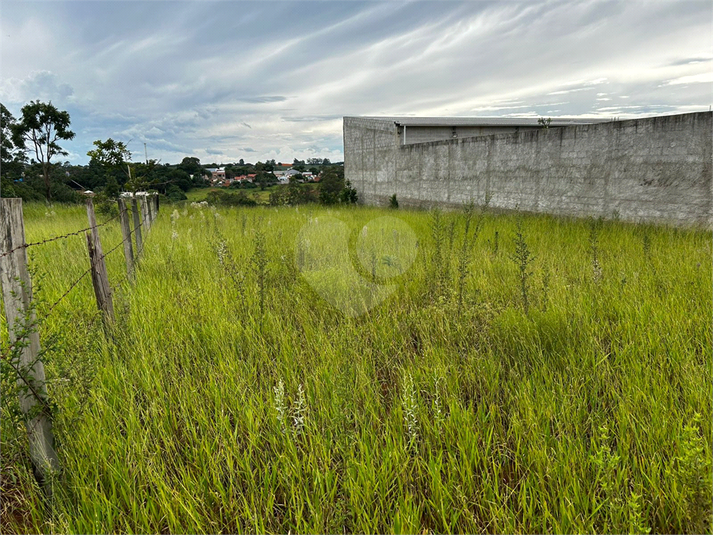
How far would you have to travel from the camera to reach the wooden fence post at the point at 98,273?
10.8 feet

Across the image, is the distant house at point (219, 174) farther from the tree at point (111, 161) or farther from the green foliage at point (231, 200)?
the tree at point (111, 161)

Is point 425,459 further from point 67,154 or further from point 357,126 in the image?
point 67,154

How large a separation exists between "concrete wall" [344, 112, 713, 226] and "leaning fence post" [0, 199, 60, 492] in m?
9.69

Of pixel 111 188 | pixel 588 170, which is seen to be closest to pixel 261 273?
pixel 588 170

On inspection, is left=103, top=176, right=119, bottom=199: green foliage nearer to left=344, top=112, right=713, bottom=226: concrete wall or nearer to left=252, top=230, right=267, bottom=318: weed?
left=252, top=230, right=267, bottom=318: weed

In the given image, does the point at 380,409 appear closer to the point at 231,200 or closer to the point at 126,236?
the point at 126,236

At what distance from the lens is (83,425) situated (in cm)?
219

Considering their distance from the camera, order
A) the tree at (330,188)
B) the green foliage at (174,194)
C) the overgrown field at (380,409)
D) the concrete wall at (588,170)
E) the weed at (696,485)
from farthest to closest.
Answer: the tree at (330,188), the green foliage at (174,194), the concrete wall at (588,170), the overgrown field at (380,409), the weed at (696,485)

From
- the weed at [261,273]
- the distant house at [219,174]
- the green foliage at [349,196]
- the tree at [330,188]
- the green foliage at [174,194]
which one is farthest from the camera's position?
the distant house at [219,174]

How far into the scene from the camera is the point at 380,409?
2398 millimetres

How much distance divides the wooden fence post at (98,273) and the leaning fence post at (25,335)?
146 cm

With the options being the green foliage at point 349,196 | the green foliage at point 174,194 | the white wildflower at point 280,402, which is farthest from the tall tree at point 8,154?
the white wildflower at point 280,402

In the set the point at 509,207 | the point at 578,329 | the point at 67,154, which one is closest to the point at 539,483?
the point at 578,329

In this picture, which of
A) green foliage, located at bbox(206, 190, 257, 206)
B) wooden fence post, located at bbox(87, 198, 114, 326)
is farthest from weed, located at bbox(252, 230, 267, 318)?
green foliage, located at bbox(206, 190, 257, 206)
